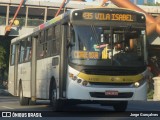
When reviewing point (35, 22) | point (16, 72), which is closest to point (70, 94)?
point (16, 72)

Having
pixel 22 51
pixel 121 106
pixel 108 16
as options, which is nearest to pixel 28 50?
pixel 22 51

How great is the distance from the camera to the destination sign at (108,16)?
637 inches

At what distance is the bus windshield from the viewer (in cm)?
1558

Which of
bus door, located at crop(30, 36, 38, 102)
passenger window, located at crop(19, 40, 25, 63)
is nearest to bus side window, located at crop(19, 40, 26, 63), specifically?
passenger window, located at crop(19, 40, 25, 63)

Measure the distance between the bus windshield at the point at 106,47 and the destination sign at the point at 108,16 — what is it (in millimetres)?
338

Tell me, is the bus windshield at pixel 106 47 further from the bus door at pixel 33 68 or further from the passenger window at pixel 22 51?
the passenger window at pixel 22 51

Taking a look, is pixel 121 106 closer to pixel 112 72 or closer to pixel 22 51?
pixel 112 72

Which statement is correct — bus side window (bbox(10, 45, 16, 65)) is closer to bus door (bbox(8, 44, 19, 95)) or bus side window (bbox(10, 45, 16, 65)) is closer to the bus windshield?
bus door (bbox(8, 44, 19, 95))

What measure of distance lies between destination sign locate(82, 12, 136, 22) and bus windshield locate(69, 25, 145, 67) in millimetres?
338

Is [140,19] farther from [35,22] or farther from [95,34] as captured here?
[35,22]

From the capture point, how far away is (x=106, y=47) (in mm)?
15734

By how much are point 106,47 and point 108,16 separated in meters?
1.16

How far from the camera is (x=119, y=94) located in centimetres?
1568

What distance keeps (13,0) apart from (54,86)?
4483cm
